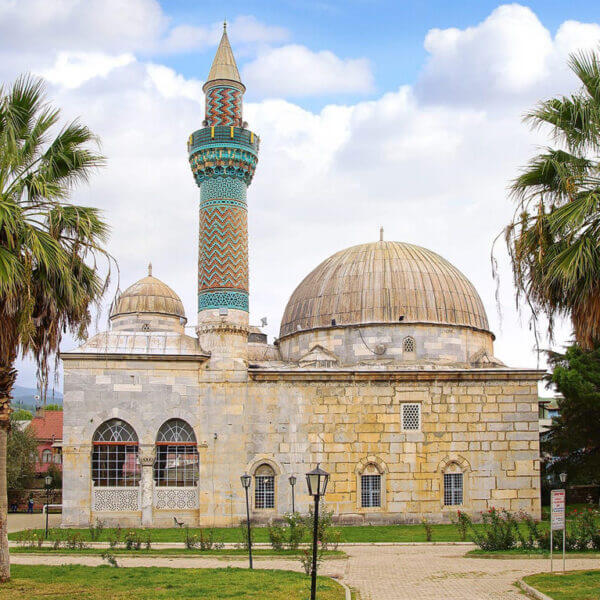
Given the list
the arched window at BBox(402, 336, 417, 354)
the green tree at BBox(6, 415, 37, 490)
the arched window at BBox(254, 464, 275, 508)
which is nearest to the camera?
the arched window at BBox(254, 464, 275, 508)

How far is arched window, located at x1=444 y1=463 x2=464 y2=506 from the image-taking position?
27.4 metres

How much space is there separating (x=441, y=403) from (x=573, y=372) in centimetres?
712

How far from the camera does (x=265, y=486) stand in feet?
88.4

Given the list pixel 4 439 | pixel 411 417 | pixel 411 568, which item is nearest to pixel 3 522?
pixel 4 439

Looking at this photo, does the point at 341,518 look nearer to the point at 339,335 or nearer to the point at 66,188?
the point at 339,335

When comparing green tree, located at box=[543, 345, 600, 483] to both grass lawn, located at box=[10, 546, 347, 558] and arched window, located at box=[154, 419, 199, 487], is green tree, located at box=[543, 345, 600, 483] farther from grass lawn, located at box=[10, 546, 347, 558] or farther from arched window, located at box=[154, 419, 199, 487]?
grass lawn, located at box=[10, 546, 347, 558]

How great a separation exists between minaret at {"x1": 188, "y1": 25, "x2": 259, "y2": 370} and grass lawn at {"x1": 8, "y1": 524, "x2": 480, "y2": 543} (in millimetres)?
5311

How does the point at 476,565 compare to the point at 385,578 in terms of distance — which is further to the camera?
the point at 476,565

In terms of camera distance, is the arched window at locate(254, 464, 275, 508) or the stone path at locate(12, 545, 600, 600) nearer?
the stone path at locate(12, 545, 600, 600)

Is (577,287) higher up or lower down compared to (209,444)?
higher up

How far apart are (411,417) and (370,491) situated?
2679mm

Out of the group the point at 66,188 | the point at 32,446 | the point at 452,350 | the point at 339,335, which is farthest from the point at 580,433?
the point at 32,446

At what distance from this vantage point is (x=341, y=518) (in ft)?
88.3

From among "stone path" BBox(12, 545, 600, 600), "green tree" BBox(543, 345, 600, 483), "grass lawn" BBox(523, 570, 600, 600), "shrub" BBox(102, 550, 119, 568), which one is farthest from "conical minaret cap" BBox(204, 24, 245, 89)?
"grass lawn" BBox(523, 570, 600, 600)
